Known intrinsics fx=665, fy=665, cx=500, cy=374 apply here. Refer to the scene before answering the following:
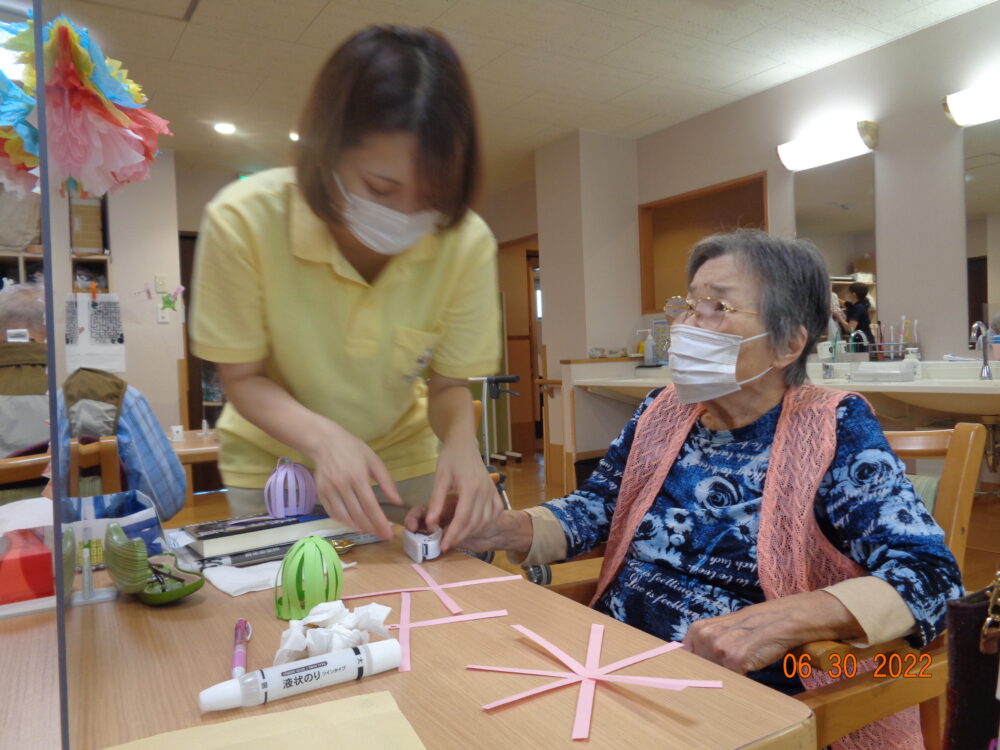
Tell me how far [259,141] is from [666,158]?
2.81 ft

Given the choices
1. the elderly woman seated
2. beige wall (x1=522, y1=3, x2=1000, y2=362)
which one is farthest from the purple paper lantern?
beige wall (x1=522, y1=3, x2=1000, y2=362)

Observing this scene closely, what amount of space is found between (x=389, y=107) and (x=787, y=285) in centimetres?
73

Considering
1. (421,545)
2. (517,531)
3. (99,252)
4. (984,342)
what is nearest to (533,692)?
(421,545)

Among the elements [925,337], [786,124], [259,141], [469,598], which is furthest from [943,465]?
[786,124]

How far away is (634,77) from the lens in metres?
0.75

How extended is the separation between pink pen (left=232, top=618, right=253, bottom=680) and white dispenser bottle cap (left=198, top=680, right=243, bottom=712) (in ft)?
0.06

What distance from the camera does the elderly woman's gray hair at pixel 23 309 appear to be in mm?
256

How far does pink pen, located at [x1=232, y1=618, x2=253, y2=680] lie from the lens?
45 centimetres

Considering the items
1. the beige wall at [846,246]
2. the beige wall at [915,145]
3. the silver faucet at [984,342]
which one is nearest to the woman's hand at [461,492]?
the beige wall at [915,145]

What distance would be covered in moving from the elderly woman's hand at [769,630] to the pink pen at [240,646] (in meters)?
0.46

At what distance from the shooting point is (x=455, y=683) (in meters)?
0.45

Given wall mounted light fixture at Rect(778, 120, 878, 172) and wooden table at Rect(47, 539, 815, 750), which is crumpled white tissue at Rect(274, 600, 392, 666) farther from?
wall mounted light fixture at Rect(778, 120, 878, 172)
